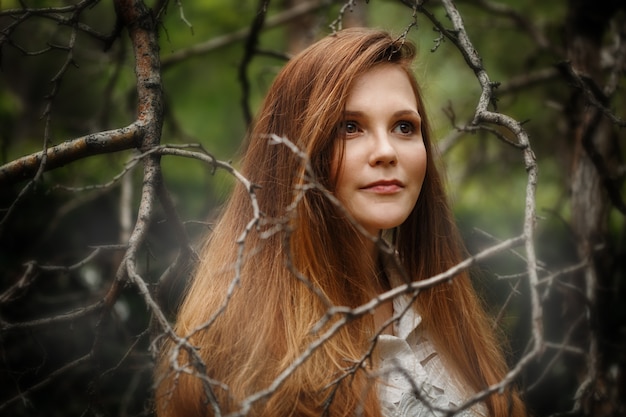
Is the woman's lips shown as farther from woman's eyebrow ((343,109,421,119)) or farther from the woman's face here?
woman's eyebrow ((343,109,421,119))

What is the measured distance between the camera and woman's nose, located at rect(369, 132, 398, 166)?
1.93 m

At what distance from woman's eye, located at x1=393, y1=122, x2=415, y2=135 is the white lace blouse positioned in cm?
53

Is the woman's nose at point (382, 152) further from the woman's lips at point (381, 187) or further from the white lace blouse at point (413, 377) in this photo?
the white lace blouse at point (413, 377)

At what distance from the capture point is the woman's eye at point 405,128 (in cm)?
206

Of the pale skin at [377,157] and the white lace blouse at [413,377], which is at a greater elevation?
the pale skin at [377,157]

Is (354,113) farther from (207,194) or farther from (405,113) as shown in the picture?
(207,194)

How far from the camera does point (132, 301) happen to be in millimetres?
3625

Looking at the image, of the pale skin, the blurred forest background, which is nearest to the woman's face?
the pale skin

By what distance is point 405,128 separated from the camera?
209 cm

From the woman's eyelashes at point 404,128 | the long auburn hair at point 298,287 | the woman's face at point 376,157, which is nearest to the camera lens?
the long auburn hair at point 298,287

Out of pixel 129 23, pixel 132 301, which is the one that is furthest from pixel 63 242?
pixel 129 23

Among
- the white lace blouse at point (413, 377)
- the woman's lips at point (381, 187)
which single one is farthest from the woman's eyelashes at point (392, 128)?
the white lace blouse at point (413, 377)

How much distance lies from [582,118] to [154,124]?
6.99ft

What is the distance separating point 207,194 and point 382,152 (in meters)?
2.31
